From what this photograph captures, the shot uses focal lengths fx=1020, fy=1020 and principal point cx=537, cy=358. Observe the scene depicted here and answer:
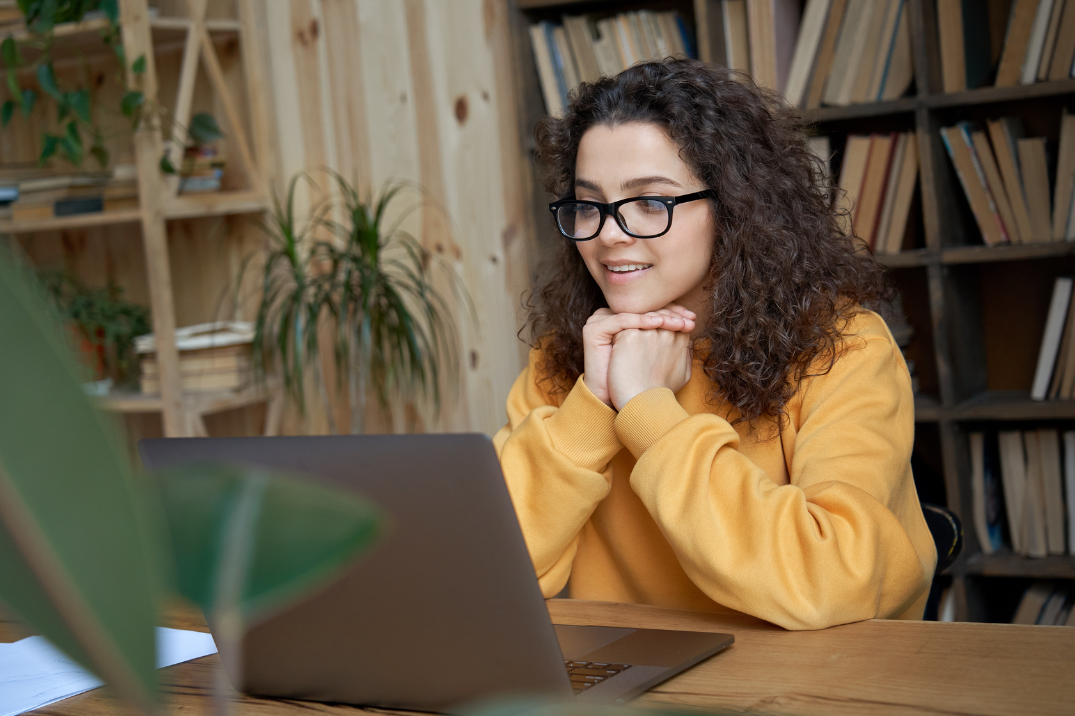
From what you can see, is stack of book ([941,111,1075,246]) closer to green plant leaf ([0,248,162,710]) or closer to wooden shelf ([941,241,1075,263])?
wooden shelf ([941,241,1075,263])

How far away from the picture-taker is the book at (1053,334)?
2295mm

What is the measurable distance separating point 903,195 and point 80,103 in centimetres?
Answer: 203

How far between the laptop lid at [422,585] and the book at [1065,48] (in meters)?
2.02

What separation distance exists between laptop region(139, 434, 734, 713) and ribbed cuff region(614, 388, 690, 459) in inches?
17.2

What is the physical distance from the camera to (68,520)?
0.15 m

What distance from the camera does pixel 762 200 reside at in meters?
1.44

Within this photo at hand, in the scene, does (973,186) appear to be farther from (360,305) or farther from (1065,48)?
(360,305)

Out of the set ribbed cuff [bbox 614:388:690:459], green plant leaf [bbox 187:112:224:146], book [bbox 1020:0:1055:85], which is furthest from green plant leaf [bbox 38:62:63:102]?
book [bbox 1020:0:1055:85]

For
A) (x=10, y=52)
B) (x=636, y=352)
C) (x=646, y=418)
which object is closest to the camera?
(x=646, y=418)

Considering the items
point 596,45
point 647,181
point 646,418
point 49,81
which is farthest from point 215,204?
point 646,418

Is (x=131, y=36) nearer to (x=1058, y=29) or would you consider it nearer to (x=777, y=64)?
(x=777, y=64)

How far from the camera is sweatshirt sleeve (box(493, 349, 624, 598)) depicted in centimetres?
133

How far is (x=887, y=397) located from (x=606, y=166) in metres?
0.49

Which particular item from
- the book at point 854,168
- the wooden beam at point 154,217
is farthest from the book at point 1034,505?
the wooden beam at point 154,217
